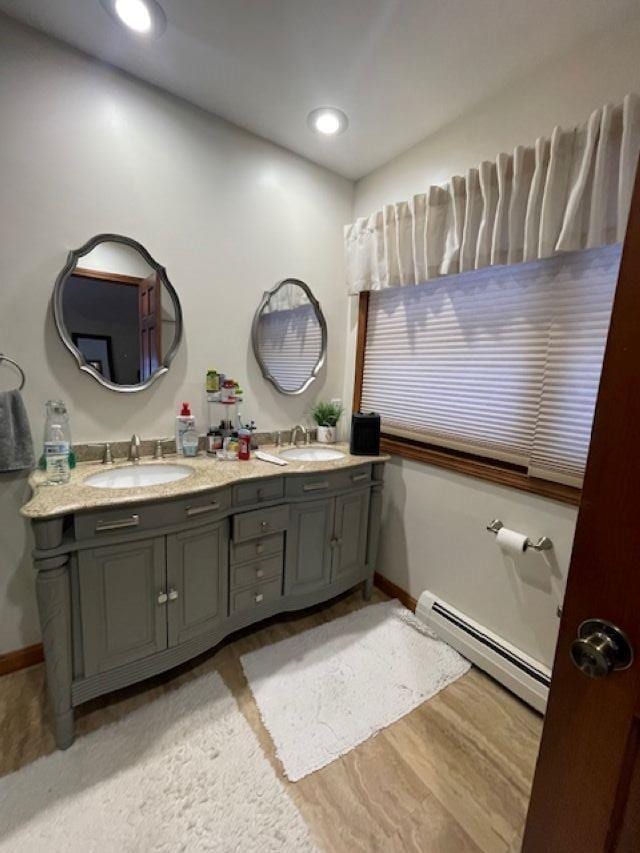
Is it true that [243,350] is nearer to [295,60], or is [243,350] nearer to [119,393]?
[119,393]

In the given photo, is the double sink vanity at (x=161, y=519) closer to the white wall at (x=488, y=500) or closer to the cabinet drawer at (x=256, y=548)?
the cabinet drawer at (x=256, y=548)

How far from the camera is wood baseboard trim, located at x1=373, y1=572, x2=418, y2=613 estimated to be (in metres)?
2.09

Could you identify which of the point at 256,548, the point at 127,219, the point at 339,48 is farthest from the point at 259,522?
the point at 339,48

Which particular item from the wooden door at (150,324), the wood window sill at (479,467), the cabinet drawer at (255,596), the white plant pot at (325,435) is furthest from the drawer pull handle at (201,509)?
the wood window sill at (479,467)

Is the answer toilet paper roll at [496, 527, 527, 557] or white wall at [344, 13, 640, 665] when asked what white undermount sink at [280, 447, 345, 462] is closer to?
white wall at [344, 13, 640, 665]

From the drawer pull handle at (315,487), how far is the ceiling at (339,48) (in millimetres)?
1731

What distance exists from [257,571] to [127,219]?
1660 millimetres

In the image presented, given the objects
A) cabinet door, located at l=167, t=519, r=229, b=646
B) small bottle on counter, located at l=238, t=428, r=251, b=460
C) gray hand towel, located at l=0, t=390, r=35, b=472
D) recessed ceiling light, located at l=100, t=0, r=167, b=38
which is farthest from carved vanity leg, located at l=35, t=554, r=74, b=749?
recessed ceiling light, located at l=100, t=0, r=167, b=38

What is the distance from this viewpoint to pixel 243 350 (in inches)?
79.5

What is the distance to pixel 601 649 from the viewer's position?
20.5 inches

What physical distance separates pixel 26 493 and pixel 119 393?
0.54m

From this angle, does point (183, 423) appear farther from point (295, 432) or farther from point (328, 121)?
point (328, 121)

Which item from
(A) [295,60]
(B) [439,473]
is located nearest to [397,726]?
(B) [439,473]

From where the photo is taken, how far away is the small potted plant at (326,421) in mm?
2295
